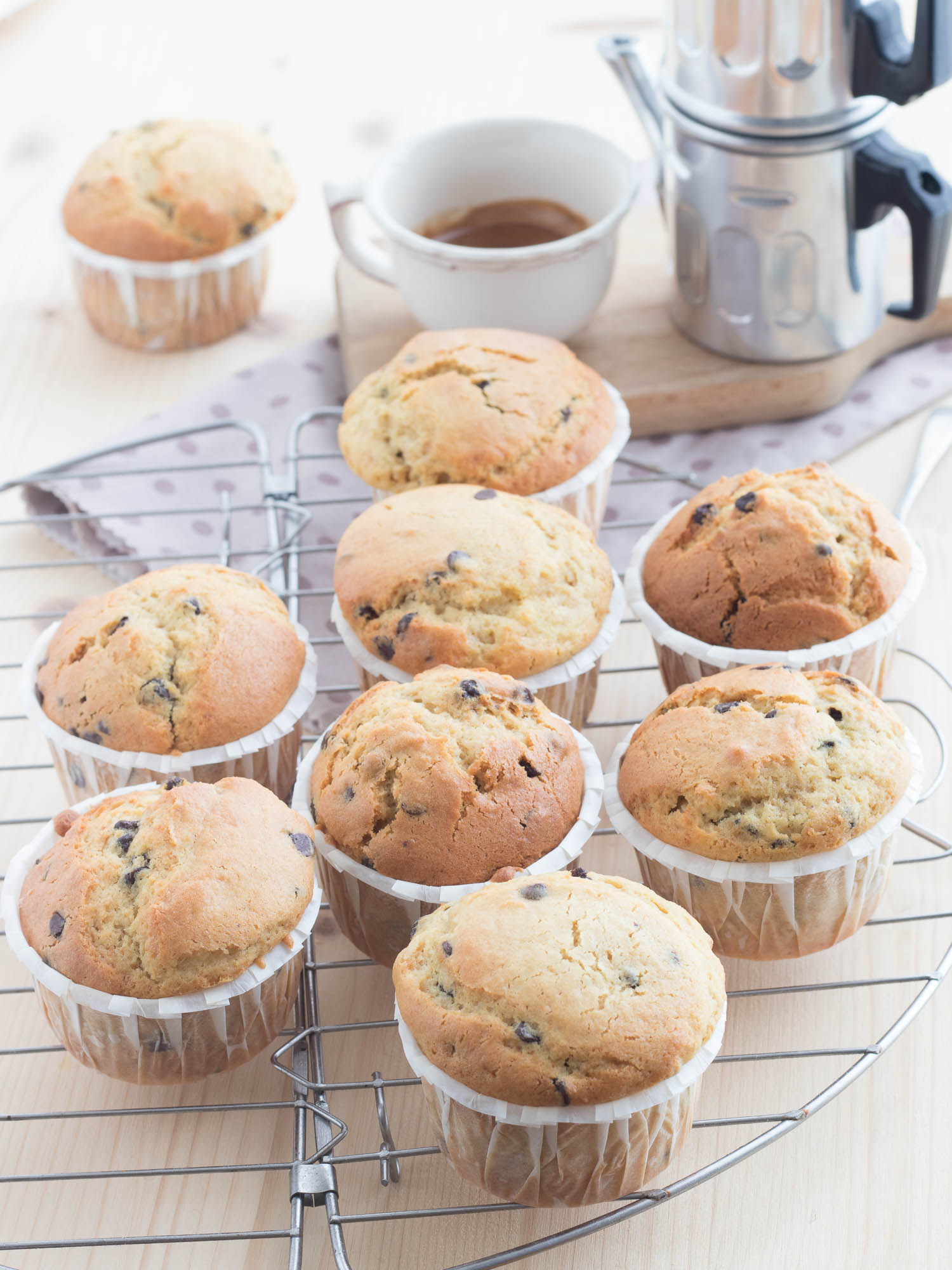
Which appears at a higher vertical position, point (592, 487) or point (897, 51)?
point (897, 51)

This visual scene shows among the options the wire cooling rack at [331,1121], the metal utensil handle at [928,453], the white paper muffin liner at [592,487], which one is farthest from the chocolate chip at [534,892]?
the metal utensil handle at [928,453]

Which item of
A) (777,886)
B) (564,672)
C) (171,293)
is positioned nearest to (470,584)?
(564,672)

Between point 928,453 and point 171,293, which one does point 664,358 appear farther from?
point 171,293

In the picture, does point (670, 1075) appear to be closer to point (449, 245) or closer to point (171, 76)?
point (449, 245)

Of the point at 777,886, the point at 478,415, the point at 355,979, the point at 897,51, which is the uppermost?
the point at 897,51

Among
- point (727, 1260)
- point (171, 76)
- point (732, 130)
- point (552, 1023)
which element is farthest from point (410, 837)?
point (171, 76)

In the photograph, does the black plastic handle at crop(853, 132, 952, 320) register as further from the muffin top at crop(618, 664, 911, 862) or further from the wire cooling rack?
the muffin top at crop(618, 664, 911, 862)

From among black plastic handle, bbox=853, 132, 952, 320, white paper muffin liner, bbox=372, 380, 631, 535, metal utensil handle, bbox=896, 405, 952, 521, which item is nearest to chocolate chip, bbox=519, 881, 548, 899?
white paper muffin liner, bbox=372, 380, 631, 535
